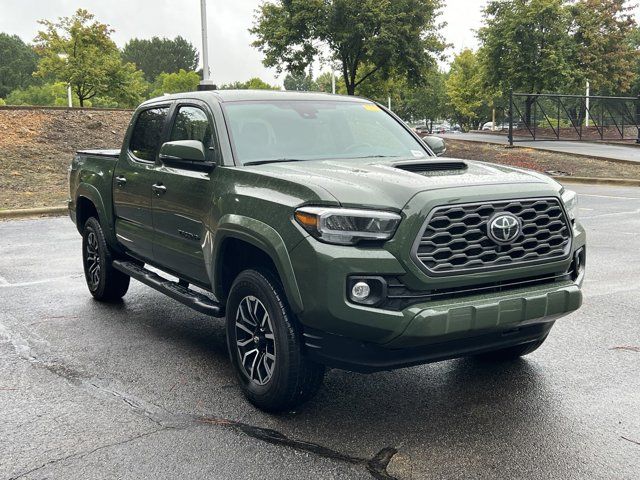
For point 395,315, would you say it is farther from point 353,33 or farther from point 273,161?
point 353,33

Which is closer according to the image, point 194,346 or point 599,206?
point 194,346

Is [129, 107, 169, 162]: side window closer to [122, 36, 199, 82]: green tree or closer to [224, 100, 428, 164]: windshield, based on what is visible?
[224, 100, 428, 164]: windshield

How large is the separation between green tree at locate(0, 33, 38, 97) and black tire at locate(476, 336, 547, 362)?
11508 centimetres

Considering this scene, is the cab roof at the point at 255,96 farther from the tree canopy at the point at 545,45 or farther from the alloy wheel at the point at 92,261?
the tree canopy at the point at 545,45

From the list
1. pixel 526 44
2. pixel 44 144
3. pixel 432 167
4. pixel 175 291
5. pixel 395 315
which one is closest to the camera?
pixel 395 315

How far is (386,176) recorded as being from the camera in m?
3.87

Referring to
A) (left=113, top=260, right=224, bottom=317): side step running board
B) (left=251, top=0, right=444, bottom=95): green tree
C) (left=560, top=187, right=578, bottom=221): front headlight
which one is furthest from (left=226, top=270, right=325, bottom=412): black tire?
(left=251, top=0, right=444, bottom=95): green tree

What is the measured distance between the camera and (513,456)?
136 inches

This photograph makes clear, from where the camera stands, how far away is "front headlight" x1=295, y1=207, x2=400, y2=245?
3.48 metres

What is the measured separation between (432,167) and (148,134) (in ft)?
9.02

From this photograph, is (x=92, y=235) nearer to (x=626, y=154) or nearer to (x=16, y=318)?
(x=16, y=318)

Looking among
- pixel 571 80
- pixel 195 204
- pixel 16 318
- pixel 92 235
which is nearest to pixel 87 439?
pixel 195 204

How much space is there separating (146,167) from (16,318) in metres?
2.01

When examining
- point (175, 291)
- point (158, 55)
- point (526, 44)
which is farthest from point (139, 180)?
point (158, 55)
